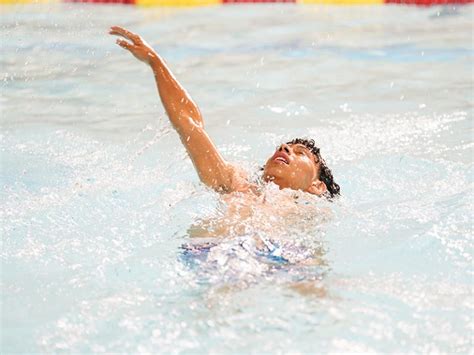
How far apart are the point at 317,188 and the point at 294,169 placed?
0.52 ft

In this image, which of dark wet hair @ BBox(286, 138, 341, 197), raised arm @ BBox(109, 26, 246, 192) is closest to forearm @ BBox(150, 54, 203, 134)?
raised arm @ BBox(109, 26, 246, 192)

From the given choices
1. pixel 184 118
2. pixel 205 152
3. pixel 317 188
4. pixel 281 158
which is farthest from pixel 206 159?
pixel 317 188

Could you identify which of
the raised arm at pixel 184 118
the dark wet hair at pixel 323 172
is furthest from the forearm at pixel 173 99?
the dark wet hair at pixel 323 172

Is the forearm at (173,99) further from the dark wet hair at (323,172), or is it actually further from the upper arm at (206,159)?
the dark wet hair at (323,172)

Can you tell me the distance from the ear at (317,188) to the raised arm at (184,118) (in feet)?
1.21

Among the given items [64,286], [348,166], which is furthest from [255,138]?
[64,286]

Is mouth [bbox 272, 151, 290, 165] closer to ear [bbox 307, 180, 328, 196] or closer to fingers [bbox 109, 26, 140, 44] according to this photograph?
ear [bbox 307, 180, 328, 196]

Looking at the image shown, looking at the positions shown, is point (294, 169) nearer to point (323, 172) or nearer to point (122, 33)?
point (323, 172)

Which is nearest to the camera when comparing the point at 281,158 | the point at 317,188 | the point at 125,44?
the point at 125,44

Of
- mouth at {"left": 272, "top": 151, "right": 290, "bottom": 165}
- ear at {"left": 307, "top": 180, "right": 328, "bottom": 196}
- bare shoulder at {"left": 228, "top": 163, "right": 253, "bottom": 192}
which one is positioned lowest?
ear at {"left": 307, "top": 180, "right": 328, "bottom": 196}

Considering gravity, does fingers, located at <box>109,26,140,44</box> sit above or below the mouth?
above

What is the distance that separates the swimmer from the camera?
364 centimetres

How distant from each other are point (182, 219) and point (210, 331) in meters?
1.10

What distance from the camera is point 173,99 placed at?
144 inches
